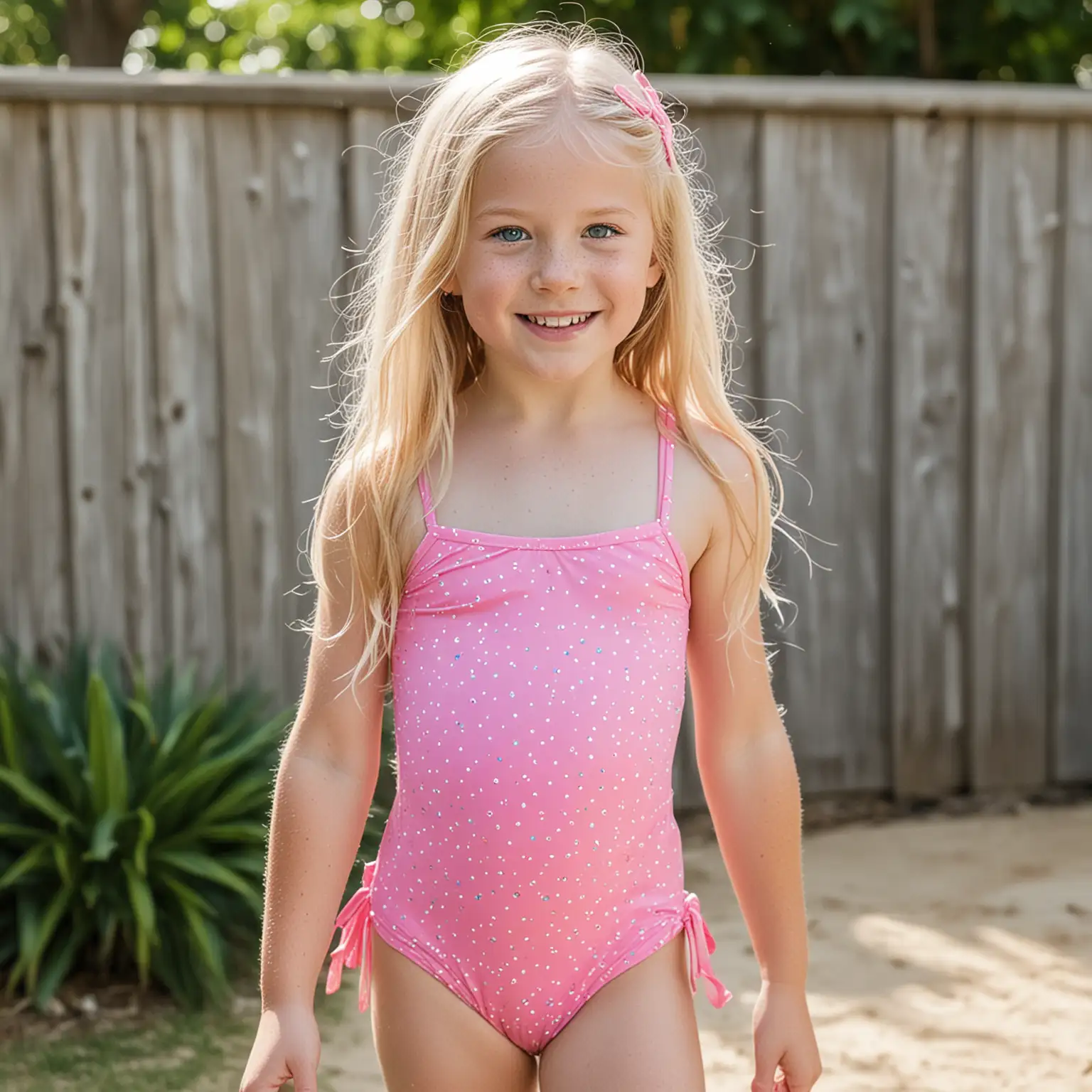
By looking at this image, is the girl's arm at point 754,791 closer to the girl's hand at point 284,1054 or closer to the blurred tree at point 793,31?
the girl's hand at point 284,1054

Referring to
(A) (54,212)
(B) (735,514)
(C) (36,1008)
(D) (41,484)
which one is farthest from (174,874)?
(B) (735,514)

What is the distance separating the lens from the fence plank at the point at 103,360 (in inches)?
169

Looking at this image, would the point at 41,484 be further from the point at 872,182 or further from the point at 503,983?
the point at 503,983

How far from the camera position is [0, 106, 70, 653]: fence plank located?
4273mm

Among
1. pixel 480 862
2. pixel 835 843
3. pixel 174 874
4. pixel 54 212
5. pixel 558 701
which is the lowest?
pixel 835 843

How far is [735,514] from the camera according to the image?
72.9 inches

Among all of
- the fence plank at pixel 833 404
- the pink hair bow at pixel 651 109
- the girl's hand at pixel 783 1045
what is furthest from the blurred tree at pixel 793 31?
the girl's hand at pixel 783 1045

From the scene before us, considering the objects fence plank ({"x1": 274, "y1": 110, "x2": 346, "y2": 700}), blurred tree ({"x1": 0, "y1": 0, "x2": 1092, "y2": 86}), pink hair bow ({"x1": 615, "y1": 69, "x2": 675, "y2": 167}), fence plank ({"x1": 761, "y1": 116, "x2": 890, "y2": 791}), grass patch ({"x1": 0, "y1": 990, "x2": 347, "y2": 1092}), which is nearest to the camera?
pink hair bow ({"x1": 615, "y1": 69, "x2": 675, "y2": 167})

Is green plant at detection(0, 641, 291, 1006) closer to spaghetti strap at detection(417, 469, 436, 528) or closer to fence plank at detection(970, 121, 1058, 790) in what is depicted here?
spaghetti strap at detection(417, 469, 436, 528)

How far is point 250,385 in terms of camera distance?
4445 millimetres

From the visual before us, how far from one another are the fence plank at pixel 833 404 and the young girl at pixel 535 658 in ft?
9.55

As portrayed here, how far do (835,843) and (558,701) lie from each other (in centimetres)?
321

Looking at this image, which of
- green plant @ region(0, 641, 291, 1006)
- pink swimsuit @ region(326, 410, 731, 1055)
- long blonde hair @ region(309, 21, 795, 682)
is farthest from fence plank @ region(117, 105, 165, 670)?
pink swimsuit @ region(326, 410, 731, 1055)

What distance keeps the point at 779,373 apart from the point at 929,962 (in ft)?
6.27
